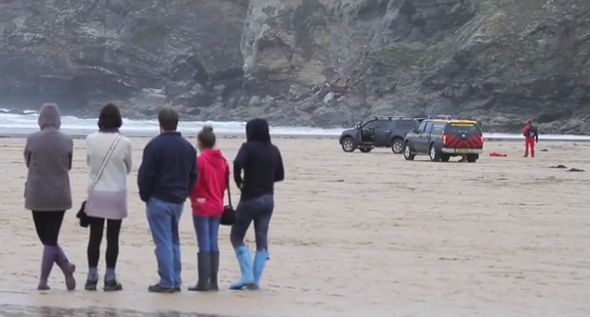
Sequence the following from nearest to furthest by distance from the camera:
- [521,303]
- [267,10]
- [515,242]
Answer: [521,303]
[515,242]
[267,10]

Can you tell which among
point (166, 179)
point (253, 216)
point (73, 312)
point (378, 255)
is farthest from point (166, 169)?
point (378, 255)

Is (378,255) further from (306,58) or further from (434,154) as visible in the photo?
(306,58)

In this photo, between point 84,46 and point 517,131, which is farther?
point 84,46

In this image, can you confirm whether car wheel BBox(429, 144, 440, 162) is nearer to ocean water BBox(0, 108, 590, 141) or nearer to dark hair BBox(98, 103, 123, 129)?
dark hair BBox(98, 103, 123, 129)

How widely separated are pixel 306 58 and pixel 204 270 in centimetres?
11854

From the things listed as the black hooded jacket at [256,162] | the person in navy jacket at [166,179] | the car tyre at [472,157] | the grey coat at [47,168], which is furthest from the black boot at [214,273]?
the car tyre at [472,157]

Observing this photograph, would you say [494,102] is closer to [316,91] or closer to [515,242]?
[316,91]

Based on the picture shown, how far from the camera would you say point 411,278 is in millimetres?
11500

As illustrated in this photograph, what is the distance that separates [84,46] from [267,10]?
3326 centimetres

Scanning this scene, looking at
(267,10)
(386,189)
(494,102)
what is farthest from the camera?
(267,10)

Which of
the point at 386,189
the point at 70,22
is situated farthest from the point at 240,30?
the point at 386,189

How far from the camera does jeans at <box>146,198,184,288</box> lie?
10141mm

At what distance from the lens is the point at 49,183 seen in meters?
10.2

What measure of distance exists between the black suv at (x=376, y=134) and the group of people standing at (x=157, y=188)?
33.9m
